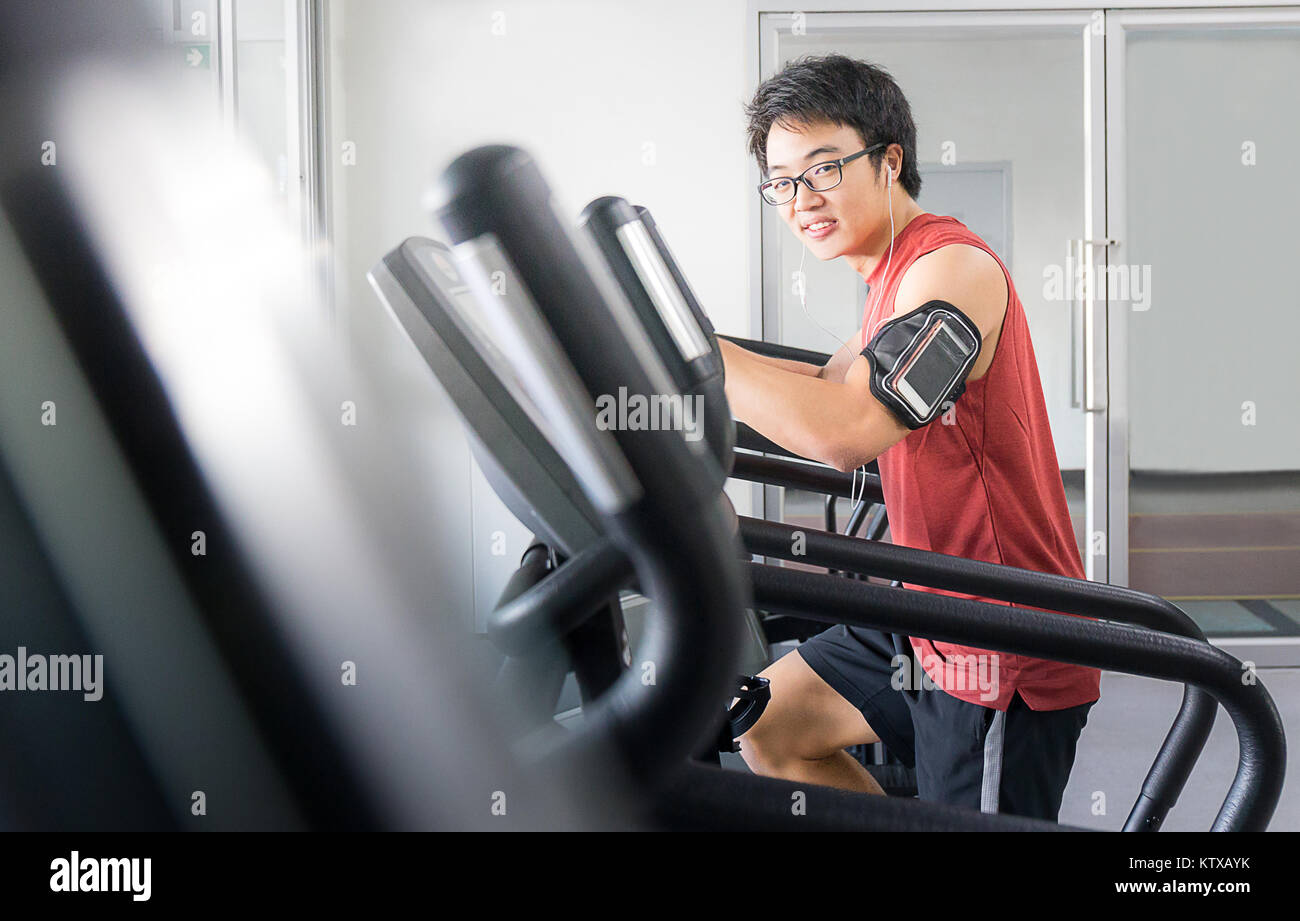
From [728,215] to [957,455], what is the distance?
2203 mm

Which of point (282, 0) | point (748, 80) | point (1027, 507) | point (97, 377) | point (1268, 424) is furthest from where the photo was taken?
point (1268, 424)

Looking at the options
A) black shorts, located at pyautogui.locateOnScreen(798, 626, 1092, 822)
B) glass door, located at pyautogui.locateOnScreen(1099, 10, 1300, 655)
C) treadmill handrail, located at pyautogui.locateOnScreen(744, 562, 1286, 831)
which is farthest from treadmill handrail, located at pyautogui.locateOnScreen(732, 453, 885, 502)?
glass door, located at pyautogui.locateOnScreen(1099, 10, 1300, 655)

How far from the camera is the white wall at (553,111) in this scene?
312cm

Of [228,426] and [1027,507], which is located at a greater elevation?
[228,426]

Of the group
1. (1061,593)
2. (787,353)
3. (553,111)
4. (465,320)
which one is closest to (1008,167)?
(553,111)

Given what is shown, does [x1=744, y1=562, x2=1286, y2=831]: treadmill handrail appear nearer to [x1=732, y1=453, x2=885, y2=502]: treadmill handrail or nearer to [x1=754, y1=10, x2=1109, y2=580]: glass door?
[x1=732, y1=453, x2=885, y2=502]: treadmill handrail

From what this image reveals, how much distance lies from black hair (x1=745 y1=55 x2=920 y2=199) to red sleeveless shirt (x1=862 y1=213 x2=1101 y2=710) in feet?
0.68

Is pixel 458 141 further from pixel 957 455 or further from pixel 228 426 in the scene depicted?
pixel 228 426

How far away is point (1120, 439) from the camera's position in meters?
3.16

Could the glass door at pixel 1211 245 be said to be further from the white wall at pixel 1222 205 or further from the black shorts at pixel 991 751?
the black shorts at pixel 991 751

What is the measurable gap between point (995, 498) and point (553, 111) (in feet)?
8.06

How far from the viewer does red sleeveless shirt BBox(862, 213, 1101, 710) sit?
43.1 inches

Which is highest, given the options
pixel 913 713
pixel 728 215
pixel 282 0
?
pixel 282 0
